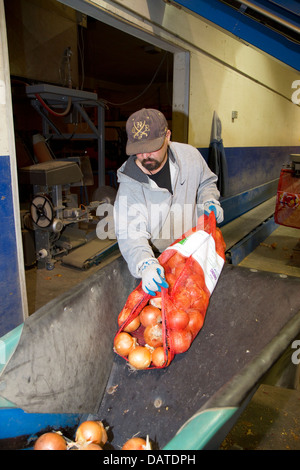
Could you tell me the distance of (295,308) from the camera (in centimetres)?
164

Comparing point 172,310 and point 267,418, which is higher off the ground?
point 172,310

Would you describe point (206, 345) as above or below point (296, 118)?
below

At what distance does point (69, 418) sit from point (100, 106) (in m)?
4.59

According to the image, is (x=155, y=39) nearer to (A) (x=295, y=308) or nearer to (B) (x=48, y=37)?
(B) (x=48, y=37)

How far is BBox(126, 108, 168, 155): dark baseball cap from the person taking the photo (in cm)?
184

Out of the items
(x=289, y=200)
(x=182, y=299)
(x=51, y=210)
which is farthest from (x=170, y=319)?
(x=289, y=200)

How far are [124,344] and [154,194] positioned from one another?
0.93 meters

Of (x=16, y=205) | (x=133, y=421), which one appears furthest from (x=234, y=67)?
(x=133, y=421)

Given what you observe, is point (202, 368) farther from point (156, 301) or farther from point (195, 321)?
point (156, 301)

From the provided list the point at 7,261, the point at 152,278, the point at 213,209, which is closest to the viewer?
the point at 152,278

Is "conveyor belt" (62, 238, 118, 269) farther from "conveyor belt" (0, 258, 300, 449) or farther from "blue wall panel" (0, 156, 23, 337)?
"conveyor belt" (0, 258, 300, 449)

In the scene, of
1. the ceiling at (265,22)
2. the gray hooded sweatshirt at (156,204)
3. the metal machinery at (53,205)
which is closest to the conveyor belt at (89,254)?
the metal machinery at (53,205)

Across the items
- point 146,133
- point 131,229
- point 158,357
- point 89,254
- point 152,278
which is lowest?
point 89,254

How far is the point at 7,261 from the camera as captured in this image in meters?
2.40
